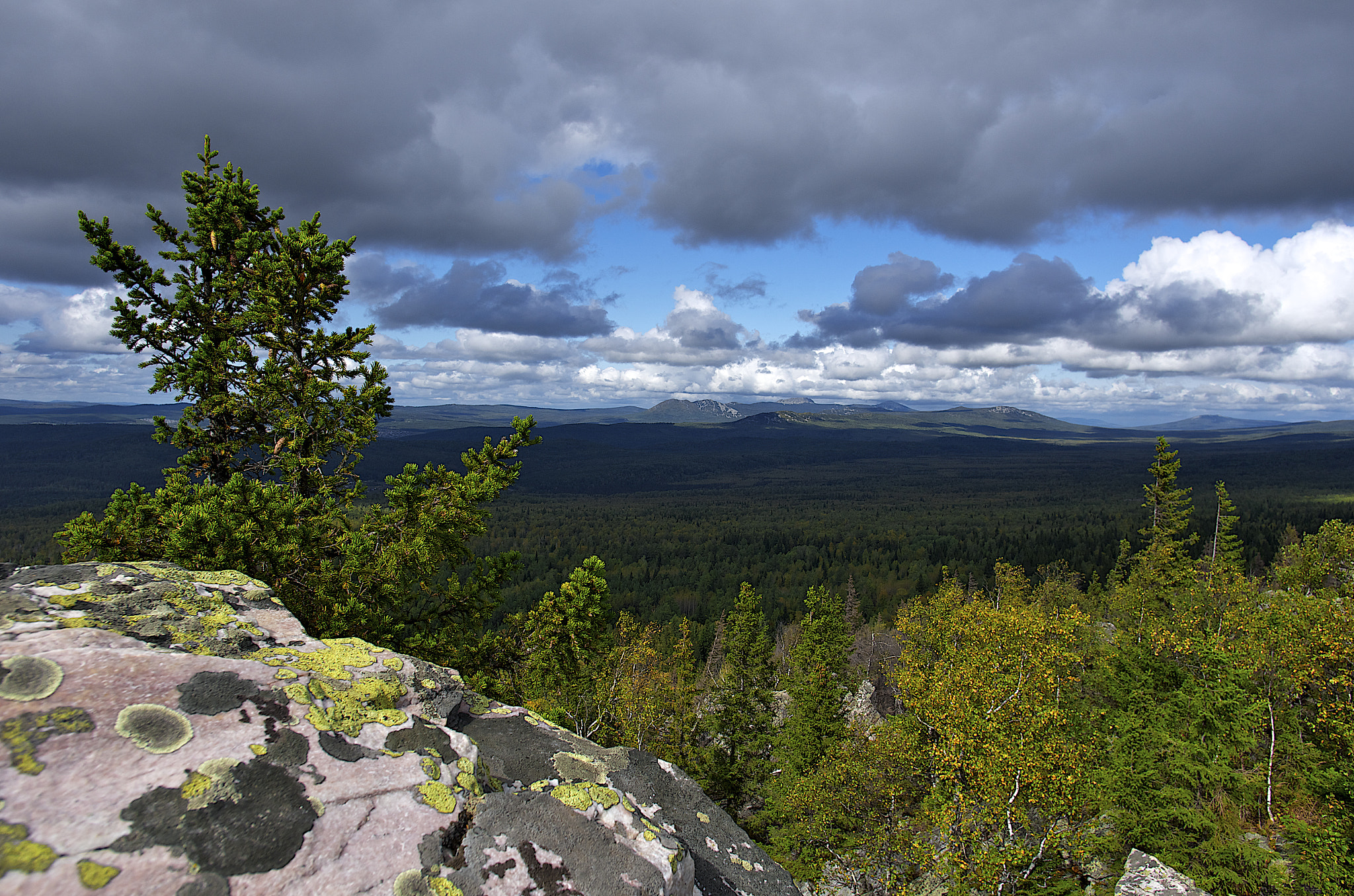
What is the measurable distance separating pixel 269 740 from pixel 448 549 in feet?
29.2

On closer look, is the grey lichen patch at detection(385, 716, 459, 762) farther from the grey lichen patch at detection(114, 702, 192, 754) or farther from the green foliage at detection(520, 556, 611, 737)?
the green foliage at detection(520, 556, 611, 737)

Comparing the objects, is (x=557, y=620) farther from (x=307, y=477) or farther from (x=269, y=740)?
(x=269, y=740)

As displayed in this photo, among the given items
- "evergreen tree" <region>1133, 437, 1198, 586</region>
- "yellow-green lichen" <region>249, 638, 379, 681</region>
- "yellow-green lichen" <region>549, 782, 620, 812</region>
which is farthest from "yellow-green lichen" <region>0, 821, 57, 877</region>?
"evergreen tree" <region>1133, 437, 1198, 586</region>

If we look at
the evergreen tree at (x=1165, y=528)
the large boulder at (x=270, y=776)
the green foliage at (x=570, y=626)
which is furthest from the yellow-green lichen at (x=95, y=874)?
the evergreen tree at (x=1165, y=528)

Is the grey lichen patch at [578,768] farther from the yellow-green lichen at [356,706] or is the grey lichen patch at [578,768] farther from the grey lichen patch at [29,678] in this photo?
the grey lichen patch at [29,678]

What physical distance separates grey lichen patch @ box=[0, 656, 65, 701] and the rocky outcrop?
25.7 meters

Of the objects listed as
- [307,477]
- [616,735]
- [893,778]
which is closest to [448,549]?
[307,477]

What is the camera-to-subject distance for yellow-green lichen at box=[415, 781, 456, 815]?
220 inches

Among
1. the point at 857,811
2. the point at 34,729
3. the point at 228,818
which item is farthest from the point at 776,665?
the point at 34,729

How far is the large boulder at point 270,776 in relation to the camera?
4.07 m

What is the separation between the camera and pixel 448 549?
1405 centimetres

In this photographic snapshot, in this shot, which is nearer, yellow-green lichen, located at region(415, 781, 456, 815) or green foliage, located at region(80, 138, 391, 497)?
yellow-green lichen, located at region(415, 781, 456, 815)

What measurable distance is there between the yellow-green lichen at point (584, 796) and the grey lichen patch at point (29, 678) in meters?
4.63

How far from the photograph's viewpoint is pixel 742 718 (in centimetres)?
3856
